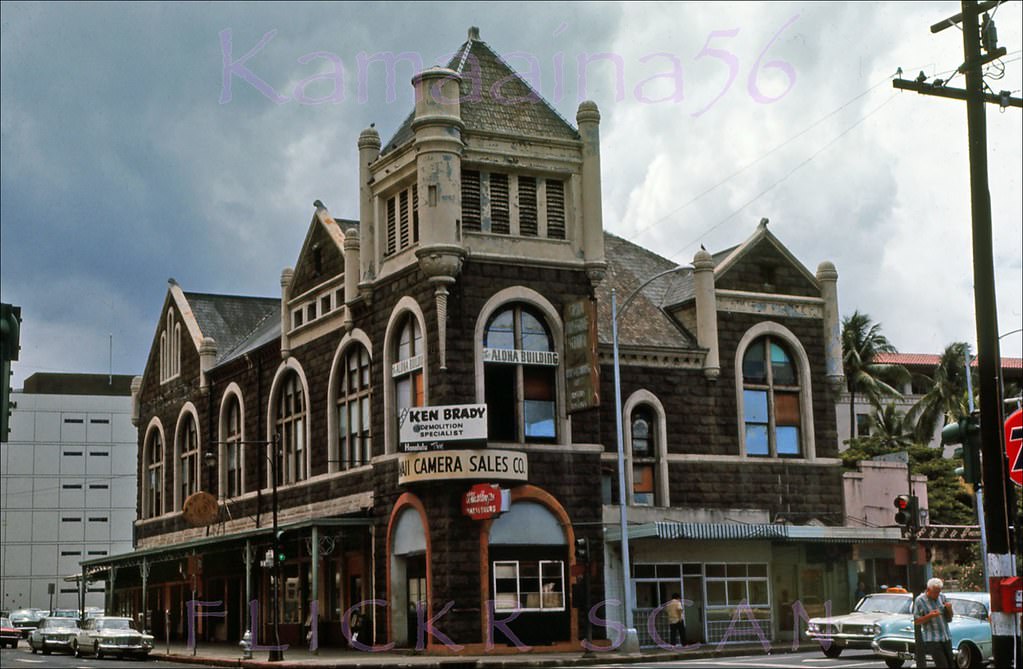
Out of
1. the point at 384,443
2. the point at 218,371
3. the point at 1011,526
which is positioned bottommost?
the point at 1011,526

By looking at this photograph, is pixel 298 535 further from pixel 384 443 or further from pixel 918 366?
pixel 918 366

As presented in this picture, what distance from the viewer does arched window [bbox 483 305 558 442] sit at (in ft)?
132

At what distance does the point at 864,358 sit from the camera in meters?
85.8

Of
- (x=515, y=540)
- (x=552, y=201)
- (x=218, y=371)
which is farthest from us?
(x=218, y=371)

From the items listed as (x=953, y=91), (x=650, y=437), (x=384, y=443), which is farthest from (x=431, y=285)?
(x=953, y=91)

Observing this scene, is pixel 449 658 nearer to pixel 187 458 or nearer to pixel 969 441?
pixel 969 441

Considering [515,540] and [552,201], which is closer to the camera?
[515,540]

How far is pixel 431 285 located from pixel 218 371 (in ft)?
60.3

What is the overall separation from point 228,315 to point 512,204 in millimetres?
23738

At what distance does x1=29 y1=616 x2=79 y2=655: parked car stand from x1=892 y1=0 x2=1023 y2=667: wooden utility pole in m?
36.0

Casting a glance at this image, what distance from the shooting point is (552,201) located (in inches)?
1660

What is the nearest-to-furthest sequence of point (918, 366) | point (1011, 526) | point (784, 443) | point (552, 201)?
point (1011, 526) → point (552, 201) → point (784, 443) → point (918, 366)

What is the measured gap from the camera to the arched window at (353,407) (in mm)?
44156

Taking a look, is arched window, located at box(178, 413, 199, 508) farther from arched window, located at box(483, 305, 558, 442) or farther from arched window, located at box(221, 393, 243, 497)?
arched window, located at box(483, 305, 558, 442)
